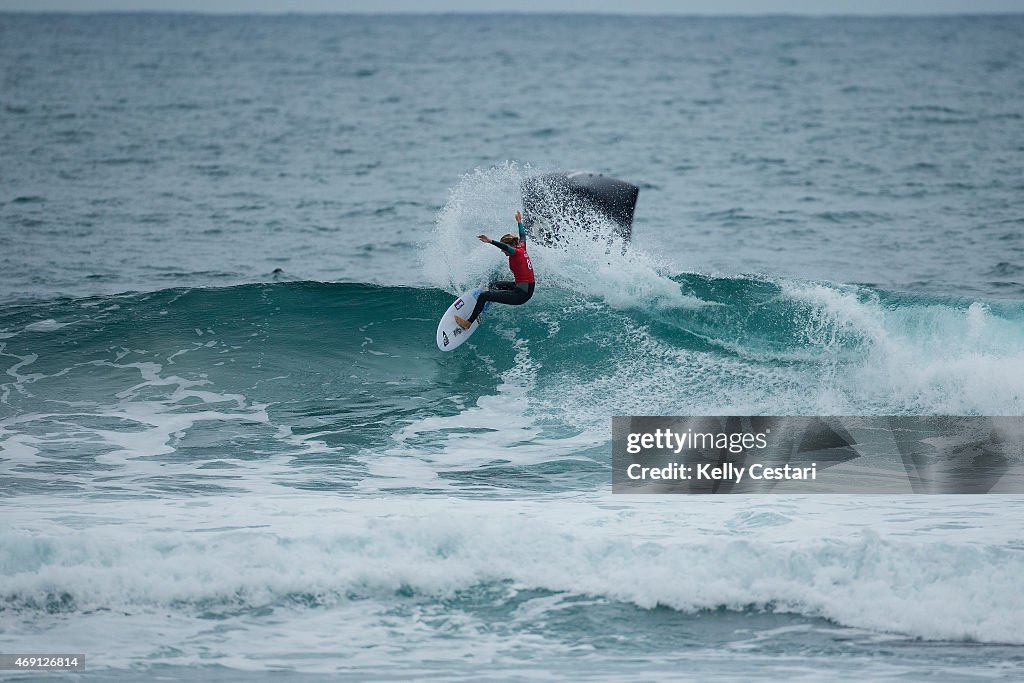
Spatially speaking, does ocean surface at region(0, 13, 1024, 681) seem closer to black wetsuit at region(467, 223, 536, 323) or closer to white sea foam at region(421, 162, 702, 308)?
white sea foam at region(421, 162, 702, 308)

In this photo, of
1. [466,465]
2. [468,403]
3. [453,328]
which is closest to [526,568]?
[466,465]

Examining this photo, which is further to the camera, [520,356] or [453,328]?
[520,356]

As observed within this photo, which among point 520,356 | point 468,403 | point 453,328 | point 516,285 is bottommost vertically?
point 468,403

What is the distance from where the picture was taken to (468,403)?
15742 millimetres

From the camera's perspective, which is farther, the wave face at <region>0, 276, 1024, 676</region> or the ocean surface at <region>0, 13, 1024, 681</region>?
the wave face at <region>0, 276, 1024, 676</region>

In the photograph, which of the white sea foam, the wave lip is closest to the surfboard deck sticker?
the white sea foam

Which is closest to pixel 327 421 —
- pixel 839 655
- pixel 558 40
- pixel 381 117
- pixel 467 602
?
pixel 467 602

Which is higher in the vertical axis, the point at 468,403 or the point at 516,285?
the point at 516,285

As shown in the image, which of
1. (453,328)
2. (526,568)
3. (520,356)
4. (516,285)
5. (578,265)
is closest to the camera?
(526,568)

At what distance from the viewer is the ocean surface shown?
951cm

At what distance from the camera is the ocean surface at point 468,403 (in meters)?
9.51

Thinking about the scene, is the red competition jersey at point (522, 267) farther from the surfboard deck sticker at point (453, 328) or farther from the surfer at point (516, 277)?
the surfboard deck sticker at point (453, 328)

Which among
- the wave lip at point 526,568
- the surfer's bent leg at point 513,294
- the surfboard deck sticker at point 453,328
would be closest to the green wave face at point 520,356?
the surfboard deck sticker at point 453,328

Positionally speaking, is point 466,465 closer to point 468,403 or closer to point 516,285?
point 468,403
